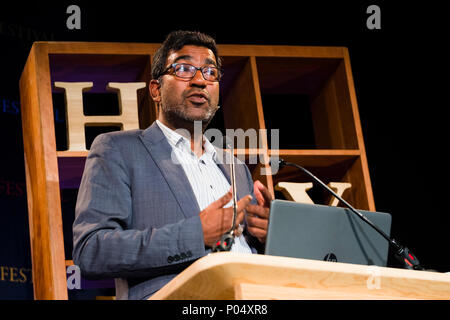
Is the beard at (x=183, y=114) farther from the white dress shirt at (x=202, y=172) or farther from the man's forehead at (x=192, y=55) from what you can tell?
the man's forehead at (x=192, y=55)

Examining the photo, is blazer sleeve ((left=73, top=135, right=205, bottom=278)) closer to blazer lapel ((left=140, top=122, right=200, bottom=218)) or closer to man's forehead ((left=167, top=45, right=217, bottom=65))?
blazer lapel ((left=140, top=122, right=200, bottom=218))

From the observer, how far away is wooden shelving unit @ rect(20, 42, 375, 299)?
260 cm

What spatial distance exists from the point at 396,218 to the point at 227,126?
3.66ft

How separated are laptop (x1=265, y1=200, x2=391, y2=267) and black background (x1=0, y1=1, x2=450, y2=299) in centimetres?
178

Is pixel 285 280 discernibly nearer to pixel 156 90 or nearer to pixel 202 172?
pixel 202 172

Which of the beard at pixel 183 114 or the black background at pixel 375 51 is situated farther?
the black background at pixel 375 51

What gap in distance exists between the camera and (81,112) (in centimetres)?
277

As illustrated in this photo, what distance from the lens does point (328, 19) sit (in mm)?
3371

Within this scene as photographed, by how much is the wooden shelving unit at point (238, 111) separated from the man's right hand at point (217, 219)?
113cm

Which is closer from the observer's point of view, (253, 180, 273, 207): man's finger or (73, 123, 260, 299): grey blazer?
(73, 123, 260, 299): grey blazer

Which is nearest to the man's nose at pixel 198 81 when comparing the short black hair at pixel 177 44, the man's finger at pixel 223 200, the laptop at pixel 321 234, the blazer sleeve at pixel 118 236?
the short black hair at pixel 177 44

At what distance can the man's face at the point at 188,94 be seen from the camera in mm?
2262

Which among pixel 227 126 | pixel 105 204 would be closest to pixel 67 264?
pixel 105 204

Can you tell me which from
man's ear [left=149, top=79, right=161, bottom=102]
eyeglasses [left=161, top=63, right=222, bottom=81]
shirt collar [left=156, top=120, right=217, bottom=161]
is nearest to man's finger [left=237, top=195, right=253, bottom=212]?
shirt collar [left=156, top=120, right=217, bottom=161]
